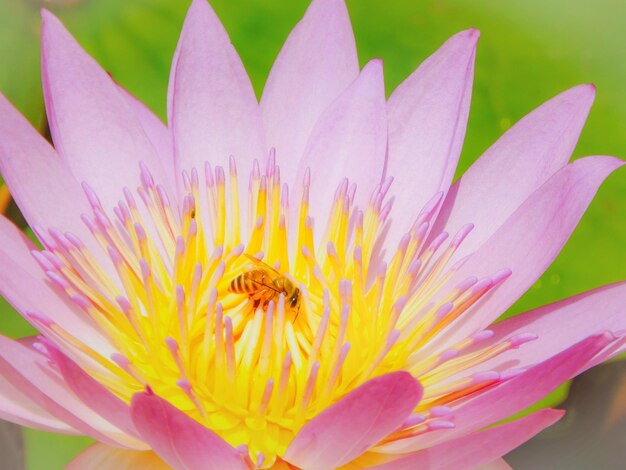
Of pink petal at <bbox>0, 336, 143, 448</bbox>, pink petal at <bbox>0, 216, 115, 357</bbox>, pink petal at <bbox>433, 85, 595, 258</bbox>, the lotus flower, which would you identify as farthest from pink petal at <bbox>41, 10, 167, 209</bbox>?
pink petal at <bbox>433, 85, 595, 258</bbox>

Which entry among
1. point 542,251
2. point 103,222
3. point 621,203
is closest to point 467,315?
point 542,251

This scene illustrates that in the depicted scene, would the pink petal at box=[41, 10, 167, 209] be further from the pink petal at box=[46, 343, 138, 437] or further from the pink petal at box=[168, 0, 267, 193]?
the pink petal at box=[46, 343, 138, 437]

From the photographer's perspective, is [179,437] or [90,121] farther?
[90,121]

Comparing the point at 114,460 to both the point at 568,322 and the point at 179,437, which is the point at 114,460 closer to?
the point at 179,437

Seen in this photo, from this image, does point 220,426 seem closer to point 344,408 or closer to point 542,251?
point 344,408

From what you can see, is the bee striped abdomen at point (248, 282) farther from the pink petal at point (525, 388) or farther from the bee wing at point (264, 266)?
the pink petal at point (525, 388)

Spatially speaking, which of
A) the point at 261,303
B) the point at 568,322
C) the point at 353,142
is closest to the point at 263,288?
the point at 261,303
